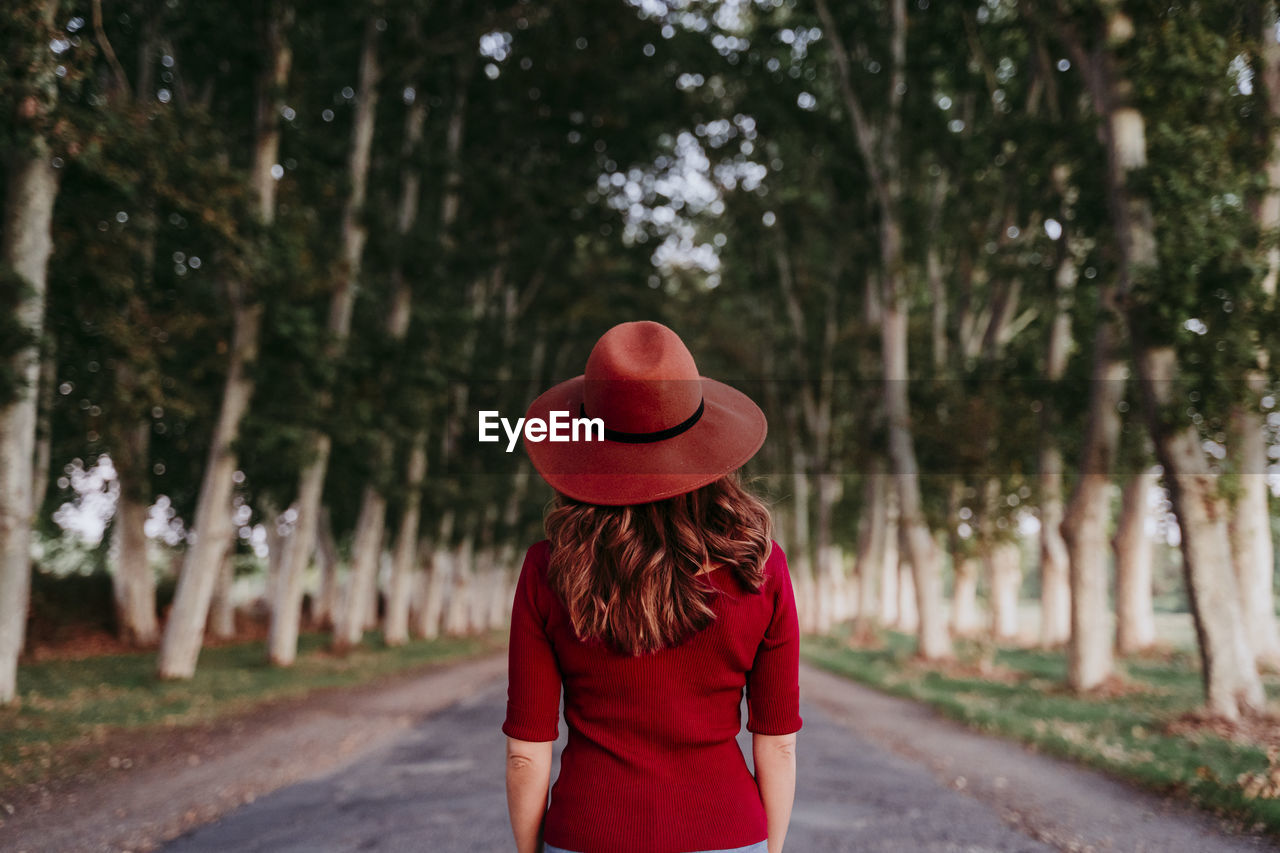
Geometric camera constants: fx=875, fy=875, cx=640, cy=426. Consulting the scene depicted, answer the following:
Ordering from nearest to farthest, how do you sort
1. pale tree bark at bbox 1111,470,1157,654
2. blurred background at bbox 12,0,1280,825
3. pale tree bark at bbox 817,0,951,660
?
blurred background at bbox 12,0,1280,825 < pale tree bark at bbox 1111,470,1157,654 < pale tree bark at bbox 817,0,951,660

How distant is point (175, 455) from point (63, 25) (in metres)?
13.0

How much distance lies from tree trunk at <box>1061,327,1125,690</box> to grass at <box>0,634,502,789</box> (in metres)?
12.2

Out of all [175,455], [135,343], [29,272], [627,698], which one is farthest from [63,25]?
[175,455]

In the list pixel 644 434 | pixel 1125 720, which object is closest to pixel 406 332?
pixel 1125 720

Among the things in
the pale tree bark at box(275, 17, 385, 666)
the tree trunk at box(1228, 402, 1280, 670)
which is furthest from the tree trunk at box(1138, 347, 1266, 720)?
the pale tree bark at box(275, 17, 385, 666)

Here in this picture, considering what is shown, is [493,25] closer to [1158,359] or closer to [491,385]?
[491,385]

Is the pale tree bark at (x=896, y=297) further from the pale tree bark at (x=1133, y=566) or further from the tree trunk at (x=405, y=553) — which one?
the tree trunk at (x=405, y=553)

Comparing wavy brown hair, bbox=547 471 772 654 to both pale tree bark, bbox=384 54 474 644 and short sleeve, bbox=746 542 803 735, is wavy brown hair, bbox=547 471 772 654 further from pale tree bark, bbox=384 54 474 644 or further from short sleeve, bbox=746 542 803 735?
pale tree bark, bbox=384 54 474 644

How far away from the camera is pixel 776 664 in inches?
82.6

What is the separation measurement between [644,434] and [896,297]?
17.8 meters

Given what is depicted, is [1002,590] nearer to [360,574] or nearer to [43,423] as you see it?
[360,574]

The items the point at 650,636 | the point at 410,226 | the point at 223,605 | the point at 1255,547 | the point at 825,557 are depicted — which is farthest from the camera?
the point at 825,557

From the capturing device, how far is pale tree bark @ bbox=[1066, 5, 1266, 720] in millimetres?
10008

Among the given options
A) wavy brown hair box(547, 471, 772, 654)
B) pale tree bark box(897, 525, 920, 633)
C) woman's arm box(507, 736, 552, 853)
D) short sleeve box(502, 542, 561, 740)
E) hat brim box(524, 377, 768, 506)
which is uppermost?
hat brim box(524, 377, 768, 506)
